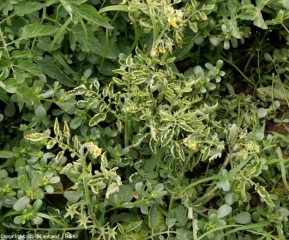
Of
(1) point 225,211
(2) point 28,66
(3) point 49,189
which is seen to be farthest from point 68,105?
(1) point 225,211

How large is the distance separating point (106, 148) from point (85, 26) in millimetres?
371

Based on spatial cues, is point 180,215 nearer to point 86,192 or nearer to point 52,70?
point 86,192

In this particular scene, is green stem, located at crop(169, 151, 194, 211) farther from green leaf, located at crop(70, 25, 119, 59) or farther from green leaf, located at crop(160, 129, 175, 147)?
green leaf, located at crop(70, 25, 119, 59)

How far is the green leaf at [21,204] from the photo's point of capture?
1267 millimetres

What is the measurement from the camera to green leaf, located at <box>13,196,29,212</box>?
127 centimetres

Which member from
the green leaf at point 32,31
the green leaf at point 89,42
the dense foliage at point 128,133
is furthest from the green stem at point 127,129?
the green leaf at point 32,31

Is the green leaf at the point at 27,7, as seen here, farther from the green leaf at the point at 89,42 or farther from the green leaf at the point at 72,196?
the green leaf at the point at 72,196

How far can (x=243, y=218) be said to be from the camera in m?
1.42

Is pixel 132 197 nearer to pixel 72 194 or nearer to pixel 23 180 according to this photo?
pixel 72 194

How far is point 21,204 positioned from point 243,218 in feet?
2.07

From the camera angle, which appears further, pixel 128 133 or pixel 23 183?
pixel 128 133

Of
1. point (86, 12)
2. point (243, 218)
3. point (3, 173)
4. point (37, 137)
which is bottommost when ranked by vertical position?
point (243, 218)

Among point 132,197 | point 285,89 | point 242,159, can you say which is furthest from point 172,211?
point 285,89

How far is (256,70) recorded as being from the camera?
1873 millimetres
